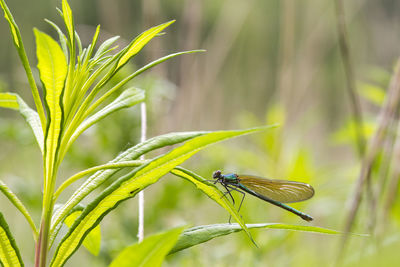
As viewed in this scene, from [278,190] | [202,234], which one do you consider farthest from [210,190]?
[278,190]

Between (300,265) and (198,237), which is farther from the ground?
(198,237)

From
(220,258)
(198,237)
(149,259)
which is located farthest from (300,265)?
(149,259)

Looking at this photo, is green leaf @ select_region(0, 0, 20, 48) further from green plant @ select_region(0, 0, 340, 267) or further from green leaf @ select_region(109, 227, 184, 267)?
green leaf @ select_region(109, 227, 184, 267)

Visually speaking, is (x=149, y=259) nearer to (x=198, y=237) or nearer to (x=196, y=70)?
(x=198, y=237)

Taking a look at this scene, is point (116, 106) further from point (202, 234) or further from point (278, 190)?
point (278, 190)

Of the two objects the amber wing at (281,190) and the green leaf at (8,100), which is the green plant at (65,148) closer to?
the green leaf at (8,100)

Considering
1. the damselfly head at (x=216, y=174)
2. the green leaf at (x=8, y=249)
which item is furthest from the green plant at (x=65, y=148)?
the damselfly head at (x=216, y=174)
